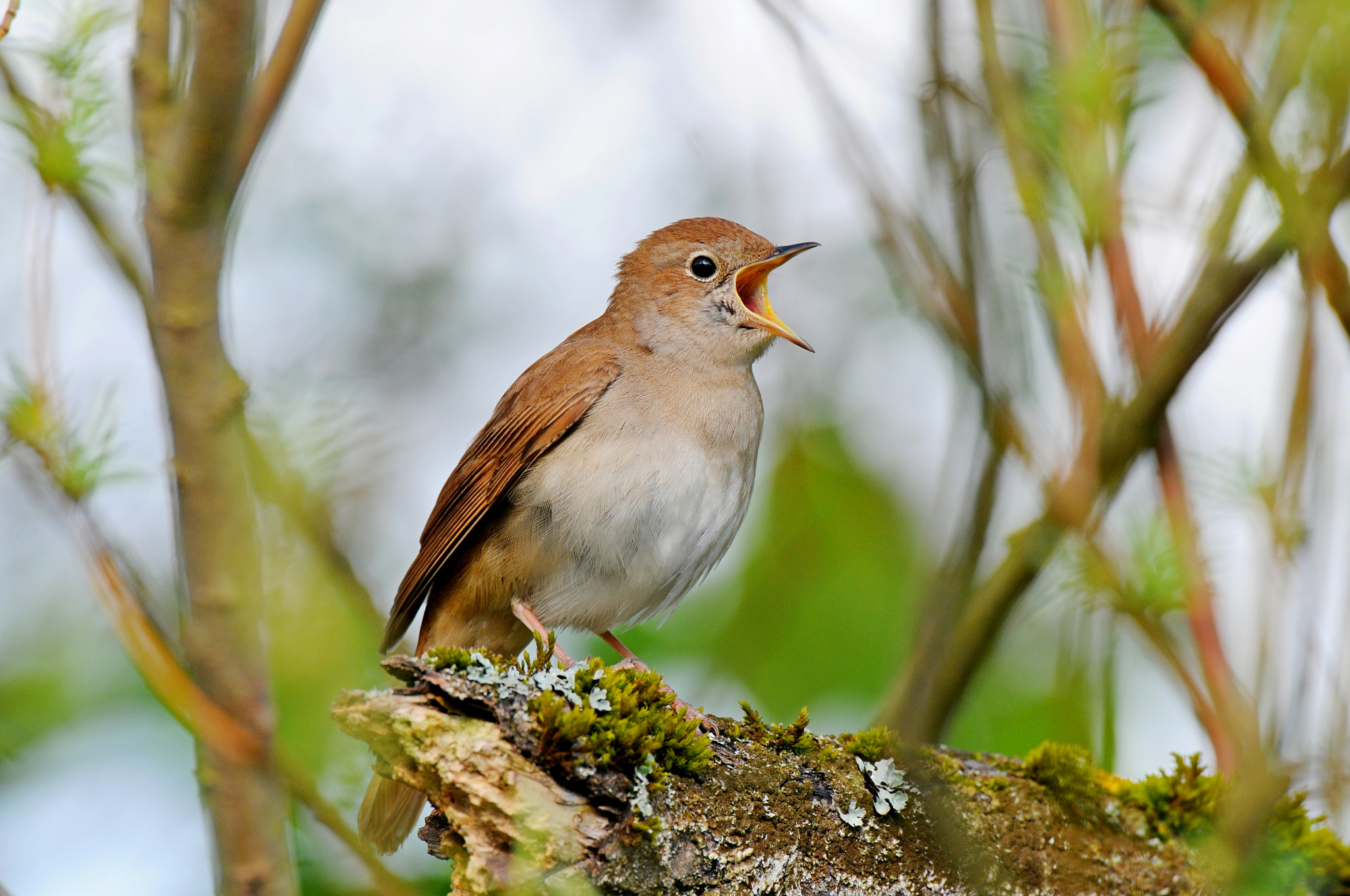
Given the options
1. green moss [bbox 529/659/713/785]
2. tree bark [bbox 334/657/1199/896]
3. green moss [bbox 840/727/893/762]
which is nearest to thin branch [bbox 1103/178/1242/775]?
tree bark [bbox 334/657/1199/896]

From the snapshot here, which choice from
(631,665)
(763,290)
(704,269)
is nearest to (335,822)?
(631,665)

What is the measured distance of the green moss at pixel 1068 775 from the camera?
3.56 metres

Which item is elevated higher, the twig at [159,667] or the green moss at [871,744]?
the green moss at [871,744]

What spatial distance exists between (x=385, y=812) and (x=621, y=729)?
1749 millimetres

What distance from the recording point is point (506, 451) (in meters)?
4.55

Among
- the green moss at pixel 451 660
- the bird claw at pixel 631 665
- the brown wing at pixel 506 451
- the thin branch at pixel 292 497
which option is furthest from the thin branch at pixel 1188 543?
the brown wing at pixel 506 451

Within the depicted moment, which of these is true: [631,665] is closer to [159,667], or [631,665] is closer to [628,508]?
[628,508]

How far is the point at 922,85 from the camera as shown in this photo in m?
2.63

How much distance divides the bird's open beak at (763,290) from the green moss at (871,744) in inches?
64.0

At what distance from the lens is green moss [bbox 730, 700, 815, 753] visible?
3322mm

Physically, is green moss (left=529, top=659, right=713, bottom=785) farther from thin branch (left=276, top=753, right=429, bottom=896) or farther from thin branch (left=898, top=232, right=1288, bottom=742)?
thin branch (left=898, top=232, right=1288, bottom=742)

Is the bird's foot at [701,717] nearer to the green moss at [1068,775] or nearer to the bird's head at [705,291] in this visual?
the green moss at [1068,775]

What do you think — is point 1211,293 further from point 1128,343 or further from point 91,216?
point 91,216

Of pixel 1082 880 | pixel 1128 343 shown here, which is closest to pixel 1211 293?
pixel 1128 343
